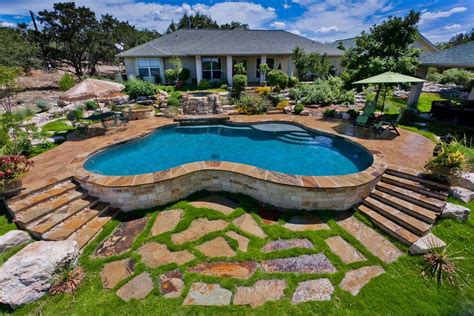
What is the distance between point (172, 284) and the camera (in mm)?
3867

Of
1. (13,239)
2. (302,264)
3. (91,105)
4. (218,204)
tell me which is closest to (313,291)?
(302,264)

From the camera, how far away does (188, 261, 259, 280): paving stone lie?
403 cm

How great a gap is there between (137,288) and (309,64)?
72.9 ft

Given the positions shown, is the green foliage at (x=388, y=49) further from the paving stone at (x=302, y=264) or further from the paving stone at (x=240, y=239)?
the paving stone at (x=240, y=239)

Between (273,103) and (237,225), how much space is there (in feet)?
37.7

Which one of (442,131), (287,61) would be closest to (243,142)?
(442,131)

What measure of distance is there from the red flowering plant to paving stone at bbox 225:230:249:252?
536 cm

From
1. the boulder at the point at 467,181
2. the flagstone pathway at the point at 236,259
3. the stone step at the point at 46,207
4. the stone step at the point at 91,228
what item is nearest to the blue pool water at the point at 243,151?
the stone step at the point at 46,207

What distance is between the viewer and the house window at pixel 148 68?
21.4 m

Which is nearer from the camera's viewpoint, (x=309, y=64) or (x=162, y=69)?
(x=309, y=64)

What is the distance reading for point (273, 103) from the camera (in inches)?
591

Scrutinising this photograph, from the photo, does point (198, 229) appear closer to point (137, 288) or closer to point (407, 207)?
point (137, 288)

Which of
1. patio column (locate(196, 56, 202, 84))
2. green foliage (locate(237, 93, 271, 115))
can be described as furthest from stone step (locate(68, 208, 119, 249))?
patio column (locate(196, 56, 202, 84))

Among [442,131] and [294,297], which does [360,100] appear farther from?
[294,297]
